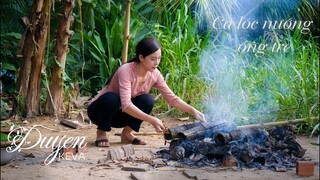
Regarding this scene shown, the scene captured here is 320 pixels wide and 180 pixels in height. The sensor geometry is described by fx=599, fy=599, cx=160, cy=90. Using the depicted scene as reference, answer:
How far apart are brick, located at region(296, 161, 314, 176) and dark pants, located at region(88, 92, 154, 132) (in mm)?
1230

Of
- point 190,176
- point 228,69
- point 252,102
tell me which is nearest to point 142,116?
point 190,176

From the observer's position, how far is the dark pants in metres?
3.94

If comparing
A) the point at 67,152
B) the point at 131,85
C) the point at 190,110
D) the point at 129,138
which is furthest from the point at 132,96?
the point at 67,152

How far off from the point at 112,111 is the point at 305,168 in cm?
140

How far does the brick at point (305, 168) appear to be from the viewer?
306cm

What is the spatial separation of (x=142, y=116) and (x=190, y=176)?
0.65m

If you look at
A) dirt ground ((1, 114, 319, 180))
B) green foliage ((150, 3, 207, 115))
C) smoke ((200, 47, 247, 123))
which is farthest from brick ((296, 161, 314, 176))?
green foliage ((150, 3, 207, 115))

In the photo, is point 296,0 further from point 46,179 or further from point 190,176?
point 46,179

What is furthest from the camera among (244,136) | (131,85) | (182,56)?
(182,56)

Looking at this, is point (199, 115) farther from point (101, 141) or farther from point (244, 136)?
point (101, 141)

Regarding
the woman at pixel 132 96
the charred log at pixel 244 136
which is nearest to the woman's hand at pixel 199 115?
the woman at pixel 132 96

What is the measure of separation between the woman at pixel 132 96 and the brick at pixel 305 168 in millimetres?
747

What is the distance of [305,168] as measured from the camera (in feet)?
10.2

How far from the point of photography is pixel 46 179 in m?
→ 3.09
